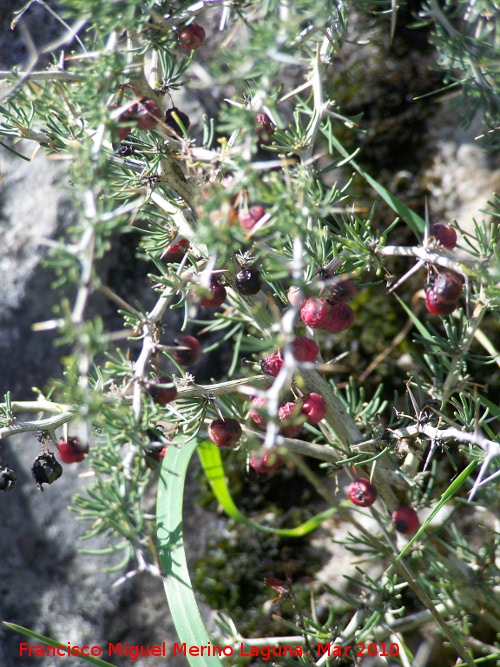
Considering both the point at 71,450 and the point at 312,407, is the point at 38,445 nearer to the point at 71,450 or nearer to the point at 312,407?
the point at 71,450

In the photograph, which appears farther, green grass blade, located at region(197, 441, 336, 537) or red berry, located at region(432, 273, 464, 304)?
green grass blade, located at region(197, 441, 336, 537)

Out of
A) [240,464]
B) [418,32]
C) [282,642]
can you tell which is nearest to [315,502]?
[240,464]

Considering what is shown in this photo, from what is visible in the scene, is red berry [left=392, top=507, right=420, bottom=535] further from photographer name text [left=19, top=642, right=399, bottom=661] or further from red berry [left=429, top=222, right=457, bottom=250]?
red berry [left=429, top=222, right=457, bottom=250]

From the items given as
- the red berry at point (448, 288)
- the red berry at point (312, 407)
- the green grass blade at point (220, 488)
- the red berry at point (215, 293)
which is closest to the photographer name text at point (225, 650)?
the green grass blade at point (220, 488)

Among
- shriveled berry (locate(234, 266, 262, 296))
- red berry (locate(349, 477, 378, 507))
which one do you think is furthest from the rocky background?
shriveled berry (locate(234, 266, 262, 296))

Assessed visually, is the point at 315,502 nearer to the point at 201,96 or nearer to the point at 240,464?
the point at 240,464

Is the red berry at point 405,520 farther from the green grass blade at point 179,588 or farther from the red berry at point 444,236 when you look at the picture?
the red berry at point 444,236

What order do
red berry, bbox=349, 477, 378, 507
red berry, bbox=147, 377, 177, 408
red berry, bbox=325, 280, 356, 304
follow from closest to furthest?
red berry, bbox=147, 377, 177, 408, red berry, bbox=325, 280, 356, 304, red berry, bbox=349, 477, 378, 507

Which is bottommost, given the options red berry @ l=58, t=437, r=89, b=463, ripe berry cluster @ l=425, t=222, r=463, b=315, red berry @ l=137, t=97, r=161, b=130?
red berry @ l=58, t=437, r=89, b=463
